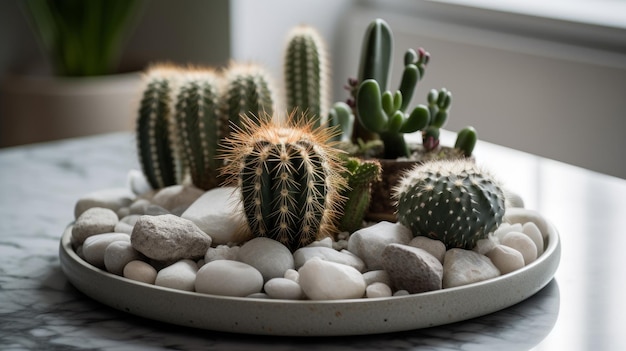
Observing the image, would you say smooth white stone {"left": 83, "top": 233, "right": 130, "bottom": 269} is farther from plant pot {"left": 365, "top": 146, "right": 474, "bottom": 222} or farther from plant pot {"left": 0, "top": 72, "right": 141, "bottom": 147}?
plant pot {"left": 0, "top": 72, "right": 141, "bottom": 147}

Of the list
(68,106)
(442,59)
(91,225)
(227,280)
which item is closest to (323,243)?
(227,280)

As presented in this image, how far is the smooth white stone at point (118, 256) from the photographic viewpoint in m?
0.92

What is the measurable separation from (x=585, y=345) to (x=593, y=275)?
21 cm

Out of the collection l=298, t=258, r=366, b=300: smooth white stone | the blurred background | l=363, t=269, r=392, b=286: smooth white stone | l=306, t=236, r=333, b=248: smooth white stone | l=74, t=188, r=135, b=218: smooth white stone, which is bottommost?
the blurred background

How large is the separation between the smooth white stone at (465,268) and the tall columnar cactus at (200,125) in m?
0.42

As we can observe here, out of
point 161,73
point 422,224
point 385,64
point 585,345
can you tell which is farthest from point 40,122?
point 585,345

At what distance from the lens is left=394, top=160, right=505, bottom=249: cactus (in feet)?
3.05

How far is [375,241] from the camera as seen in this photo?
3.05 ft

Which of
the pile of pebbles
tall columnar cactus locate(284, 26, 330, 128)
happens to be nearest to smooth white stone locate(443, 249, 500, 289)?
the pile of pebbles

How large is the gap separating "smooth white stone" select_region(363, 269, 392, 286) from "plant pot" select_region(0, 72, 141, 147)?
6.78ft

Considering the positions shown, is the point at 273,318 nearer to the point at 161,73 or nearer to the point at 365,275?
the point at 365,275

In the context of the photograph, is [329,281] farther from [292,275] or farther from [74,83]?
[74,83]

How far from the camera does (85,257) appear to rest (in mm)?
969

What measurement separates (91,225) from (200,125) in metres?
0.24
